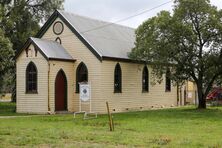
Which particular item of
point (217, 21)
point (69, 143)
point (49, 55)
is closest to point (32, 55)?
point (49, 55)

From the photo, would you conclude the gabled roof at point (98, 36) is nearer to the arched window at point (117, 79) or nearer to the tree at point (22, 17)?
the arched window at point (117, 79)

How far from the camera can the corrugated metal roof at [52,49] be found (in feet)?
111

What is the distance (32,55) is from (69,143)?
750 inches

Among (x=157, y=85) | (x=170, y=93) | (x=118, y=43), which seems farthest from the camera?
(x=170, y=93)

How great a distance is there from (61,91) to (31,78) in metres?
2.33

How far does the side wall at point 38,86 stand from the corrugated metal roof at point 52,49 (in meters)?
Answer: 0.50

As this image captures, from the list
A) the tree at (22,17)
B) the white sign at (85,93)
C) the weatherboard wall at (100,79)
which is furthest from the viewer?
the tree at (22,17)

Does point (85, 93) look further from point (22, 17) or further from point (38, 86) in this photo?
point (22, 17)

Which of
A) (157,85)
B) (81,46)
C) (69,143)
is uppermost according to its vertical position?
(81,46)

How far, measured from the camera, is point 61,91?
115 feet

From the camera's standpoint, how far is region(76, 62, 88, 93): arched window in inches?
1391

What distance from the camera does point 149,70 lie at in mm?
40969

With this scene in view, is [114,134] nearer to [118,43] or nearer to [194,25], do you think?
[194,25]

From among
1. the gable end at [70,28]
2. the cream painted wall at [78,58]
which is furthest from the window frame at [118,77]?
the gable end at [70,28]
